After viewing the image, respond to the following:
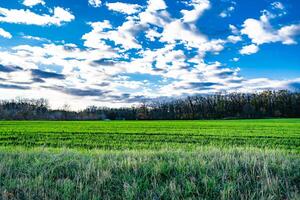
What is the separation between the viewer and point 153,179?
610 centimetres

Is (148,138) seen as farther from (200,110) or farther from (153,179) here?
(200,110)

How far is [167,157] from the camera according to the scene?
7727 mm

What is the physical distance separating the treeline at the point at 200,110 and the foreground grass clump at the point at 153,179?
123m

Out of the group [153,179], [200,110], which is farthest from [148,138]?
[200,110]

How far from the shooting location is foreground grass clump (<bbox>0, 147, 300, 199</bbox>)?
5.46 meters

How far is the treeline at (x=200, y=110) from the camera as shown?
12912 cm

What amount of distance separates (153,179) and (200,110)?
140379mm

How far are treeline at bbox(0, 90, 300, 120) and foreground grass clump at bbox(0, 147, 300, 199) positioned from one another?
123218mm

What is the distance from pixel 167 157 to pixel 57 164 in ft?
8.56

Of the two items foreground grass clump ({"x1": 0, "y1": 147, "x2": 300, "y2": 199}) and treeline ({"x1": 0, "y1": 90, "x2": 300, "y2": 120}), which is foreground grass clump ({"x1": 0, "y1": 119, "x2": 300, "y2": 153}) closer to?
foreground grass clump ({"x1": 0, "y1": 147, "x2": 300, "y2": 199})

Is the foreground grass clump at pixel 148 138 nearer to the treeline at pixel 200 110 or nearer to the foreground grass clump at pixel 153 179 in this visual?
the foreground grass clump at pixel 153 179

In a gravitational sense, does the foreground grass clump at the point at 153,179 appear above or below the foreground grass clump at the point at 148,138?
above

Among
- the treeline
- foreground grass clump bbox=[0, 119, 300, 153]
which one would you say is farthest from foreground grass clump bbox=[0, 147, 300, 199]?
the treeline

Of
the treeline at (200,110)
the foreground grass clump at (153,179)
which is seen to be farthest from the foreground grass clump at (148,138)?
the treeline at (200,110)
